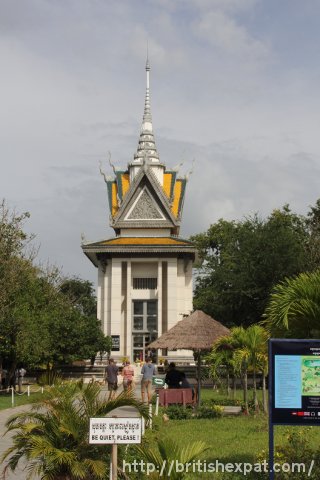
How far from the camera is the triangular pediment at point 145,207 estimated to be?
51938 millimetres

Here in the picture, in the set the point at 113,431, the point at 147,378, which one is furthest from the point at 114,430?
the point at 147,378

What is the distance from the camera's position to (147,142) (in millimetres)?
57000

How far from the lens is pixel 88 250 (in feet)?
167

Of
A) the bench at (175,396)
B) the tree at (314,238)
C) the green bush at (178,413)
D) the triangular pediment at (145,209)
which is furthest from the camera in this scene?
the triangular pediment at (145,209)

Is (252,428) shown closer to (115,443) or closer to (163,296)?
(115,443)

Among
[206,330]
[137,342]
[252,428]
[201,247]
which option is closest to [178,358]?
[137,342]

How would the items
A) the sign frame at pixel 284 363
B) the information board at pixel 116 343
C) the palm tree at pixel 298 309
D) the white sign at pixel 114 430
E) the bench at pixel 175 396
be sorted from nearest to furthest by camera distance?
the white sign at pixel 114 430
the sign frame at pixel 284 363
the palm tree at pixel 298 309
the bench at pixel 175 396
the information board at pixel 116 343

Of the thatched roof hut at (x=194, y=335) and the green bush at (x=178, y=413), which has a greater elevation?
the thatched roof hut at (x=194, y=335)

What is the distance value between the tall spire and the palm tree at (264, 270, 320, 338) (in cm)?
4303

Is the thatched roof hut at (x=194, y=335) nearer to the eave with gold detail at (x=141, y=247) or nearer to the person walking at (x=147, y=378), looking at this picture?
the person walking at (x=147, y=378)

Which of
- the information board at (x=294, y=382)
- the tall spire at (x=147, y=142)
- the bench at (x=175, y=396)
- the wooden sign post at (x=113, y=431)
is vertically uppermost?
the tall spire at (x=147, y=142)

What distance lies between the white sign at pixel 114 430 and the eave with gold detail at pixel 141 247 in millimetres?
42117

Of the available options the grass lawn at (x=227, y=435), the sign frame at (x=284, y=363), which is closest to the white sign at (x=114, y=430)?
the grass lawn at (x=227, y=435)

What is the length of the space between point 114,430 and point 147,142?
49.7m
